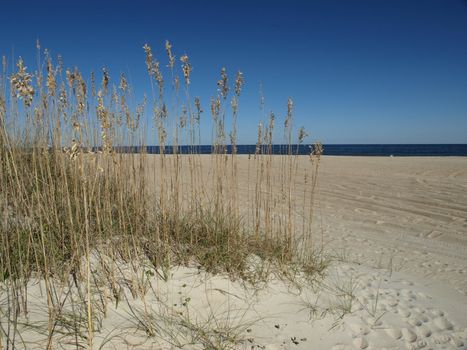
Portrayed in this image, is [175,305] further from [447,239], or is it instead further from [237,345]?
[447,239]

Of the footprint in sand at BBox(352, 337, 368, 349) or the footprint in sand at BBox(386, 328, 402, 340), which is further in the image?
the footprint in sand at BBox(386, 328, 402, 340)

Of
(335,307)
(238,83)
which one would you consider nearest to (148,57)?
(238,83)

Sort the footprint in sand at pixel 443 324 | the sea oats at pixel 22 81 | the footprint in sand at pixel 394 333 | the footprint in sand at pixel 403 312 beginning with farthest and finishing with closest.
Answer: the footprint in sand at pixel 403 312
the footprint in sand at pixel 443 324
the footprint in sand at pixel 394 333
the sea oats at pixel 22 81

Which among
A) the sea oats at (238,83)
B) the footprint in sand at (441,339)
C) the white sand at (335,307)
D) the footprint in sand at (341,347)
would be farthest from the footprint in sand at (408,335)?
the sea oats at (238,83)

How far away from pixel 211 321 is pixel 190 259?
0.64 m

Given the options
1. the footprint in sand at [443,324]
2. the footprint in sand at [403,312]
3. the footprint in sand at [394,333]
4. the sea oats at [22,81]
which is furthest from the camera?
the footprint in sand at [403,312]

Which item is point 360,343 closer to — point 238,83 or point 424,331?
point 424,331

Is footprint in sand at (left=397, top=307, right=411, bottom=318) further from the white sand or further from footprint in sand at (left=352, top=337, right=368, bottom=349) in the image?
footprint in sand at (left=352, top=337, right=368, bottom=349)

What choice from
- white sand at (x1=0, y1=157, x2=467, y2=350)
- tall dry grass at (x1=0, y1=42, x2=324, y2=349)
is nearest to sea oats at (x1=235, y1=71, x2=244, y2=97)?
tall dry grass at (x1=0, y1=42, x2=324, y2=349)

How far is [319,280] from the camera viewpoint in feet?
8.65

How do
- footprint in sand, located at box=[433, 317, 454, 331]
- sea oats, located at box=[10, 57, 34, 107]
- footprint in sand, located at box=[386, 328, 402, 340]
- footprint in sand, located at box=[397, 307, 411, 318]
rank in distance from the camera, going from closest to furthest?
sea oats, located at box=[10, 57, 34, 107] → footprint in sand, located at box=[386, 328, 402, 340] → footprint in sand, located at box=[433, 317, 454, 331] → footprint in sand, located at box=[397, 307, 411, 318]

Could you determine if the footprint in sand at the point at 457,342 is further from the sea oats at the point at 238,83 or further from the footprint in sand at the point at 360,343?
the sea oats at the point at 238,83

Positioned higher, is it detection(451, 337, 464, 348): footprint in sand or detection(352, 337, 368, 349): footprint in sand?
detection(352, 337, 368, 349): footprint in sand

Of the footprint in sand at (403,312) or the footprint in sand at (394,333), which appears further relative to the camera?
the footprint in sand at (403,312)
